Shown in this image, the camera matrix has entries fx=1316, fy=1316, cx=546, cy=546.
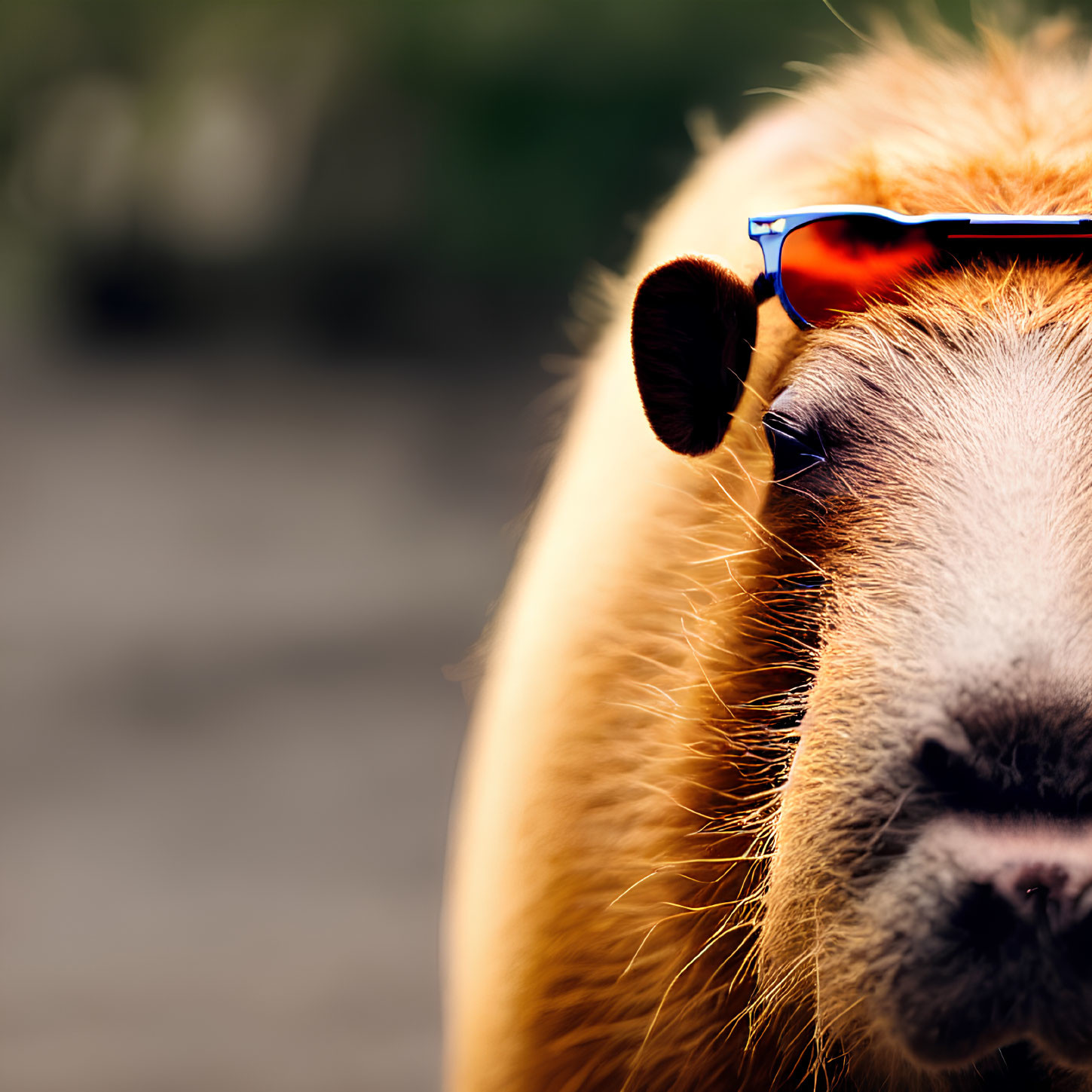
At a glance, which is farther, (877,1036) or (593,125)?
(593,125)

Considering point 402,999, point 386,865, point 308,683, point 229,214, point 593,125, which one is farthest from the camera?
point 229,214

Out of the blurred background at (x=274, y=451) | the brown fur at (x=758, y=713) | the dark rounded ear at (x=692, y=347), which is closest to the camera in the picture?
the brown fur at (x=758, y=713)

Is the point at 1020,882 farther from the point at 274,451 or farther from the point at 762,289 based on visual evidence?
the point at 274,451

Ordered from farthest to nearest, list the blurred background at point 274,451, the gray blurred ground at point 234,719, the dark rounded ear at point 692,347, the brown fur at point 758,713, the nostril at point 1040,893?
1. the blurred background at point 274,451
2. the gray blurred ground at point 234,719
3. the dark rounded ear at point 692,347
4. the brown fur at point 758,713
5. the nostril at point 1040,893

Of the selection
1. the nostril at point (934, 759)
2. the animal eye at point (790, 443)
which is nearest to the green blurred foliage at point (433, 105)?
the animal eye at point (790, 443)

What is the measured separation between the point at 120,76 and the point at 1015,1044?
11.3 meters

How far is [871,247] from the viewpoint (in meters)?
1.42

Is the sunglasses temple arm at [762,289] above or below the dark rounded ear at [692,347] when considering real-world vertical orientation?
above

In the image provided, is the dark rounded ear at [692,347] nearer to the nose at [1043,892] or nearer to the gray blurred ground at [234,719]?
the nose at [1043,892]

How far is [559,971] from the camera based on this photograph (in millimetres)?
1760

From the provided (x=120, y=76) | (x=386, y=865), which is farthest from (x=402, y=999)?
(x=120, y=76)

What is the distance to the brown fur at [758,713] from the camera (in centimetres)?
134

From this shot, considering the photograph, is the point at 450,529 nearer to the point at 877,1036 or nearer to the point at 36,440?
the point at 36,440

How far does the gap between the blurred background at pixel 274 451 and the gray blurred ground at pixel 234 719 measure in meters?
Result: 0.02
